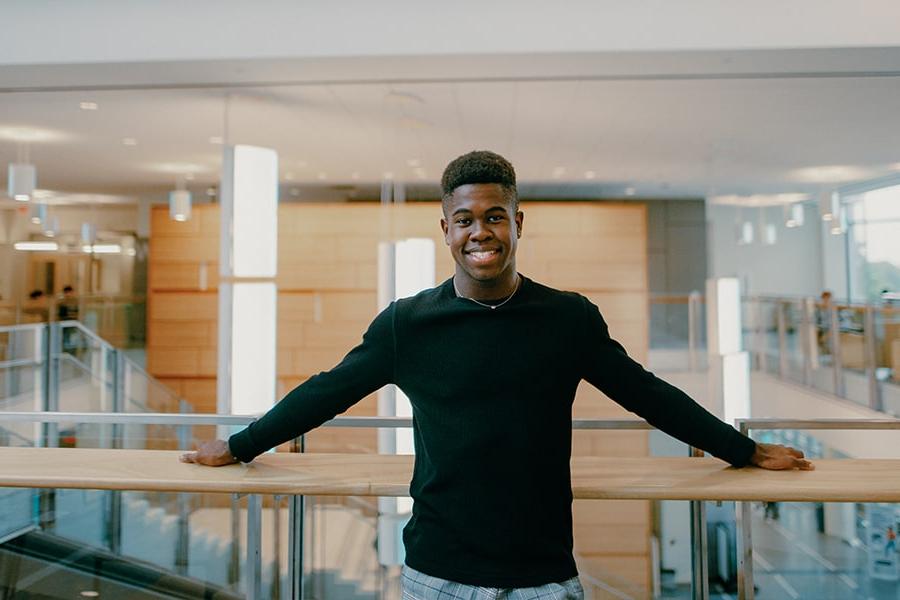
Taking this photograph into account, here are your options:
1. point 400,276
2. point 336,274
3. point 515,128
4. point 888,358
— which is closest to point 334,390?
point 400,276

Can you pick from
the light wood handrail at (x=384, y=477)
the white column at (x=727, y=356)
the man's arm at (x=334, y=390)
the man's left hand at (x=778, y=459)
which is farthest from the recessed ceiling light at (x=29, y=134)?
the man's left hand at (x=778, y=459)

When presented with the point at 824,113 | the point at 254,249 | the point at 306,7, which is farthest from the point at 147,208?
the point at 824,113

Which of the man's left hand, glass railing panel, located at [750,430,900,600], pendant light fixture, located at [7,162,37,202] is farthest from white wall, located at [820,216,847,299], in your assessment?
pendant light fixture, located at [7,162,37,202]

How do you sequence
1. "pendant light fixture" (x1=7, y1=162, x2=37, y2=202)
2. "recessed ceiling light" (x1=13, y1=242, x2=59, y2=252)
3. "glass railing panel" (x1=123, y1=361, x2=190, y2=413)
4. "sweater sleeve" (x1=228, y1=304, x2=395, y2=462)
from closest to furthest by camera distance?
"sweater sleeve" (x1=228, y1=304, x2=395, y2=462) < "pendant light fixture" (x1=7, y1=162, x2=37, y2=202) < "glass railing panel" (x1=123, y1=361, x2=190, y2=413) < "recessed ceiling light" (x1=13, y1=242, x2=59, y2=252)

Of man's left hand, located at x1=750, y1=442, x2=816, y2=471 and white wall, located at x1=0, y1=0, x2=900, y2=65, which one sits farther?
white wall, located at x1=0, y1=0, x2=900, y2=65

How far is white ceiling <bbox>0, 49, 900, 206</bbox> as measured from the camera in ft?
14.4

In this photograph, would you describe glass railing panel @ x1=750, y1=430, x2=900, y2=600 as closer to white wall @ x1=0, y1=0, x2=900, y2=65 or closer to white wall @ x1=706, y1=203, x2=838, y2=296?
white wall @ x1=0, y1=0, x2=900, y2=65

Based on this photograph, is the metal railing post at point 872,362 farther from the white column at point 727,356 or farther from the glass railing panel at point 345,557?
the glass railing panel at point 345,557

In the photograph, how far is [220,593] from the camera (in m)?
2.30

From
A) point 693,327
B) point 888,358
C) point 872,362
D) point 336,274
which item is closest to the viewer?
point 888,358

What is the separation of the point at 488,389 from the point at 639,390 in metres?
0.29

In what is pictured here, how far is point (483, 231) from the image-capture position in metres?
1.11

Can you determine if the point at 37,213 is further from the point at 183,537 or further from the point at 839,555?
the point at 839,555

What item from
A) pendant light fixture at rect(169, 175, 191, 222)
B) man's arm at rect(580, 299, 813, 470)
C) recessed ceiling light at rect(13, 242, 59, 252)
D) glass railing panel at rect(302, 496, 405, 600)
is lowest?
glass railing panel at rect(302, 496, 405, 600)
